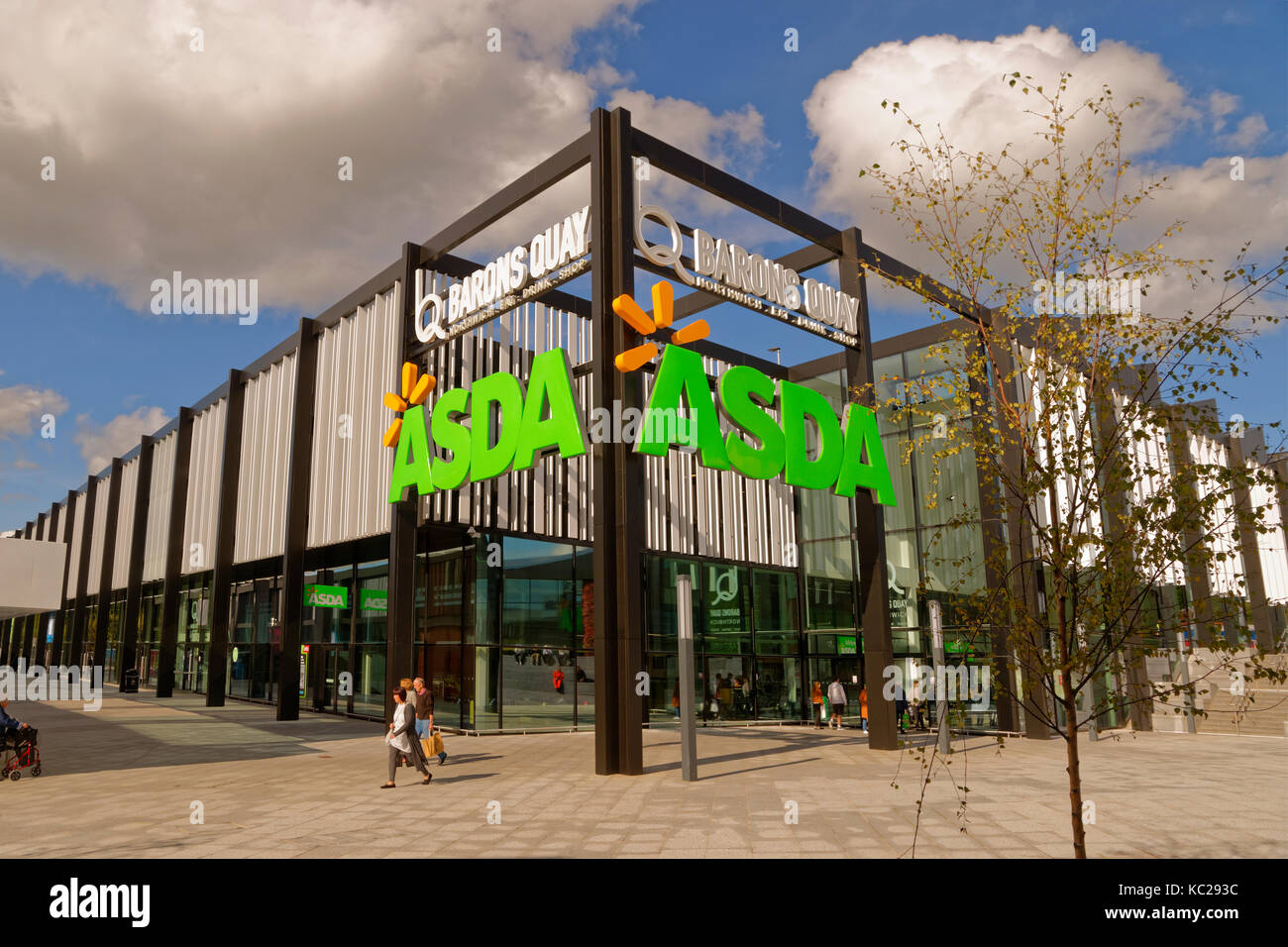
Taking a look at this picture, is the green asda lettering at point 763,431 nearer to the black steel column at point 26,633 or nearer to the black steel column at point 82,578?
the black steel column at point 82,578

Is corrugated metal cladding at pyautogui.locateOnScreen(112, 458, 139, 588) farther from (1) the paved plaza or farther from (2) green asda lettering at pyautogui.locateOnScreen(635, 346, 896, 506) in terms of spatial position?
(2) green asda lettering at pyautogui.locateOnScreen(635, 346, 896, 506)

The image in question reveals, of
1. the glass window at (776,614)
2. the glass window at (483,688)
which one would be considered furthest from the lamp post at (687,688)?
the glass window at (776,614)

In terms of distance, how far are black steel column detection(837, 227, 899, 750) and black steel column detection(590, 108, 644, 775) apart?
254 inches

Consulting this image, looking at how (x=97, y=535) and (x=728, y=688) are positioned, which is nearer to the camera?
(x=728, y=688)

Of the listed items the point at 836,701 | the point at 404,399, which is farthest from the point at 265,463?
the point at 836,701

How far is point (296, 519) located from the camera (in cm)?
2955

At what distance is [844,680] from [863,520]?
10.3 meters

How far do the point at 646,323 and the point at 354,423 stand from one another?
49.3ft

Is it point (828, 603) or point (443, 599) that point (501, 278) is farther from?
point (828, 603)

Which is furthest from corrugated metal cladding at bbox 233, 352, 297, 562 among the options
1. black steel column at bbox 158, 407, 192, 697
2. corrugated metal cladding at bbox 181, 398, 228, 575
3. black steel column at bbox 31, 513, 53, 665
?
black steel column at bbox 31, 513, 53, 665

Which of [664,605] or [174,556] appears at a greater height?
[174,556]

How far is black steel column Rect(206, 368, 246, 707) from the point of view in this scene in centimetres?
3403
